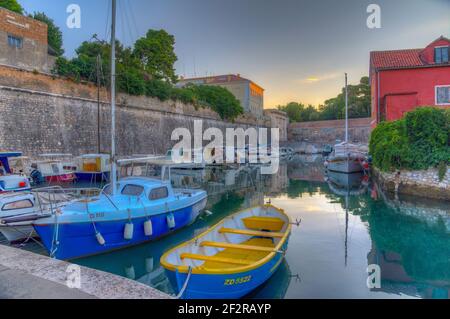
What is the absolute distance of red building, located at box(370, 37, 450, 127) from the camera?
946 inches

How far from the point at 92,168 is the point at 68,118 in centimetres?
499

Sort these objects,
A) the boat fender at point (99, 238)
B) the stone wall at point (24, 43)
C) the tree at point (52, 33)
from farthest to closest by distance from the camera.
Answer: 1. the tree at point (52, 33)
2. the stone wall at point (24, 43)
3. the boat fender at point (99, 238)

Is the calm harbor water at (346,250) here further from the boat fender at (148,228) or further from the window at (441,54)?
the window at (441,54)

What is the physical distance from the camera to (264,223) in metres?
8.41

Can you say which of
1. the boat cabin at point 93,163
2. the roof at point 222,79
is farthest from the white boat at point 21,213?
the roof at point 222,79

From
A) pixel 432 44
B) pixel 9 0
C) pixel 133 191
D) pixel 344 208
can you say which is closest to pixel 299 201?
pixel 344 208

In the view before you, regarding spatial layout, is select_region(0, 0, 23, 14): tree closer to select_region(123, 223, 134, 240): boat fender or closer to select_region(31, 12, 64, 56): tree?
select_region(31, 12, 64, 56): tree

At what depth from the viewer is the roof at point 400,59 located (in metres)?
24.6

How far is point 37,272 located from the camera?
402 centimetres

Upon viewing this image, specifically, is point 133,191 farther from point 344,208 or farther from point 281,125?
point 281,125

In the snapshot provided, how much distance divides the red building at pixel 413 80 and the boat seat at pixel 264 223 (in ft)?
64.2

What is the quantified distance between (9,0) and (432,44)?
3576 cm

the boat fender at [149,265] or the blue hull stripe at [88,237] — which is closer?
the blue hull stripe at [88,237]

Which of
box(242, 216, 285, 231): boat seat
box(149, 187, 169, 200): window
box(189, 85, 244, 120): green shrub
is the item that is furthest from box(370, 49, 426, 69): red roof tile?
box(149, 187, 169, 200): window
